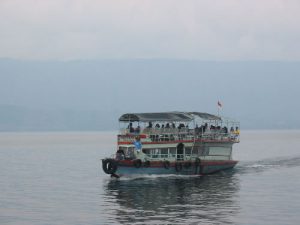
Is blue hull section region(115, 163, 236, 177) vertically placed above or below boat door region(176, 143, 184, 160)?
below

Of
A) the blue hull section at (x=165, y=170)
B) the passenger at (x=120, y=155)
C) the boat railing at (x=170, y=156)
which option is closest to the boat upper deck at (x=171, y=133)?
the passenger at (x=120, y=155)

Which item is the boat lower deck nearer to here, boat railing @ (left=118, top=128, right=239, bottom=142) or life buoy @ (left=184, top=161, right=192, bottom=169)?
life buoy @ (left=184, top=161, right=192, bottom=169)

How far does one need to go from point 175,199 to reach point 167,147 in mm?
15861

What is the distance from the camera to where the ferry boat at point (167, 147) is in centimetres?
6612

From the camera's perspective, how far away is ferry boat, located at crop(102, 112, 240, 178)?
66.1 meters

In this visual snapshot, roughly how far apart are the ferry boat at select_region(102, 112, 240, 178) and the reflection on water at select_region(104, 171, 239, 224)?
1168 mm

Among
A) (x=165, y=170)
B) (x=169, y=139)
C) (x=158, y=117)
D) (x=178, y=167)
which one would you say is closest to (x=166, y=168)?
(x=165, y=170)

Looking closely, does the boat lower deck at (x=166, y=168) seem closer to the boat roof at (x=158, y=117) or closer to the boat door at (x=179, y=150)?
the boat door at (x=179, y=150)

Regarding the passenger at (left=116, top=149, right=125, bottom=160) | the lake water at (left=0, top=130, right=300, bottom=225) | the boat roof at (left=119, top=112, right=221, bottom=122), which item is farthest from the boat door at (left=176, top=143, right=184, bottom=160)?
the passenger at (left=116, top=149, right=125, bottom=160)

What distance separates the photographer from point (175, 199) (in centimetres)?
5278

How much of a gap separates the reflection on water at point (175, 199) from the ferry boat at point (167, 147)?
117 centimetres

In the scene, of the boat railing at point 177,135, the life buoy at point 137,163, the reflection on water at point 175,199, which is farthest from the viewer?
the boat railing at point 177,135

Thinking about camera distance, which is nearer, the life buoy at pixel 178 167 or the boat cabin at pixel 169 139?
the boat cabin at pixel 169 139

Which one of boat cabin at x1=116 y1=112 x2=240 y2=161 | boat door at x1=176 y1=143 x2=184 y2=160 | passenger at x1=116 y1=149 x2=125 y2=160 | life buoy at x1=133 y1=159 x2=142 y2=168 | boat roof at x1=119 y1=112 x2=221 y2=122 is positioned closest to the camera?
life buoy at x1=133 y1=159 x2=142 y2=168
